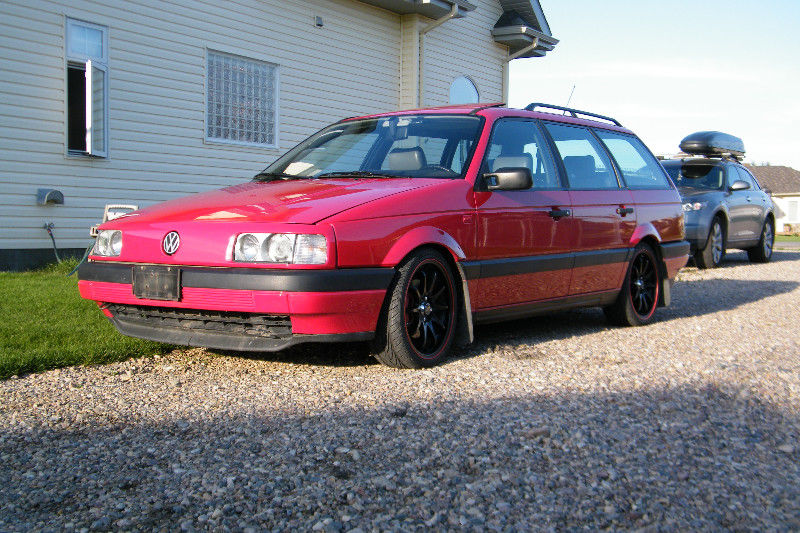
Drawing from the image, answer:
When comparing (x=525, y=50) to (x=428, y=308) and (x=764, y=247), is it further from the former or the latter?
(x=428, y=308)

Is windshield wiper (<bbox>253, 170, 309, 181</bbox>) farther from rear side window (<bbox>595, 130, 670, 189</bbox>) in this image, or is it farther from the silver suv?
the silver suv

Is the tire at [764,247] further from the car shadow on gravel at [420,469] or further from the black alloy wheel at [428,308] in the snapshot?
the car shadow on gravel at [420,469]

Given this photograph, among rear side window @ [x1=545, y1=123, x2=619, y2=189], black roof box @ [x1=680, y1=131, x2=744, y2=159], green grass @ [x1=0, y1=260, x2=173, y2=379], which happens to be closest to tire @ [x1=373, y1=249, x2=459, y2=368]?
green grass @ [x1=0, y1=260, x2=173, y2=379]

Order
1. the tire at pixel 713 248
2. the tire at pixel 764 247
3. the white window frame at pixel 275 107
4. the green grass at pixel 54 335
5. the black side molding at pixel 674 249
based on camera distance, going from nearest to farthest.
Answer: the green grass at pixel 54 335
the black side molding at pixel 674 249
the white window frame at pixel 275 107
the tire at pixel 713 248
the tire at pixel 764 247

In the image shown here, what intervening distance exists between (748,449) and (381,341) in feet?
6.43

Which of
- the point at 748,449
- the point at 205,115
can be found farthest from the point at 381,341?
the point at 205,115

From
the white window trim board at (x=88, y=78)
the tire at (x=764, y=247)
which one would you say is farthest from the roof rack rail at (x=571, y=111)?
the tire at (x=764, y=247)

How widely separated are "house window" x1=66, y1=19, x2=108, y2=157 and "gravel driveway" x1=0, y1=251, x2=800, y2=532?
588 centimetres

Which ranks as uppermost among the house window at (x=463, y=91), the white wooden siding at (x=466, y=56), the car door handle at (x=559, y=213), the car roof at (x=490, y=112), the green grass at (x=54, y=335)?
the white wooden siding at (x=466, y=56)

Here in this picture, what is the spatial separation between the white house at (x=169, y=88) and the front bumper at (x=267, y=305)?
5.72 meters

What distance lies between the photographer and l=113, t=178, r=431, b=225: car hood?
167 inches

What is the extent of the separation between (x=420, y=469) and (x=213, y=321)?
180 cm

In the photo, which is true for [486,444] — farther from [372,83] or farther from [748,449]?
[372,83]

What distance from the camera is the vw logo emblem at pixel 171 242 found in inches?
172
